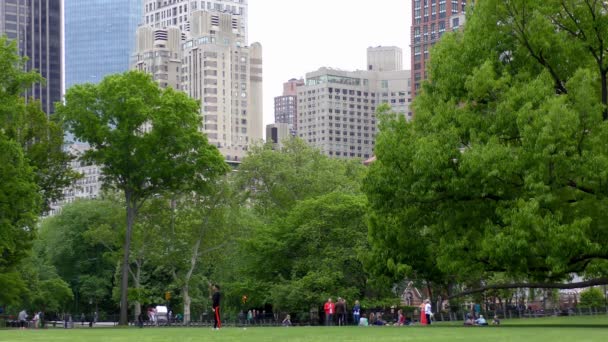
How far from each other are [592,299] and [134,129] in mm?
48301

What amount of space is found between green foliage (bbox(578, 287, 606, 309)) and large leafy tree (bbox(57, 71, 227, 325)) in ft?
122

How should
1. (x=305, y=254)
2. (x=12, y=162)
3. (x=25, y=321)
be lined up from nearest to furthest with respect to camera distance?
(x=12, y=162), (x=25, y=321), (x=305, y=254)

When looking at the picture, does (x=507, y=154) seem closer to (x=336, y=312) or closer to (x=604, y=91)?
(x=604, y=91)

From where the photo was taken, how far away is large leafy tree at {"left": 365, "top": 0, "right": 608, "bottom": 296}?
137 feet

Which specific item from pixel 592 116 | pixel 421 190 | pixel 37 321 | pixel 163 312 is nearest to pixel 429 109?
pixel 421 190

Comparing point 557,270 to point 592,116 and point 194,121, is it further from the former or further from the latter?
point 194,121

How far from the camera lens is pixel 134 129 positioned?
7938 cm

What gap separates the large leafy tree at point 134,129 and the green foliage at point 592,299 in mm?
37211

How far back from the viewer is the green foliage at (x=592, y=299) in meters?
100

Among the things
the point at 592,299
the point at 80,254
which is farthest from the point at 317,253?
the point at 80,254

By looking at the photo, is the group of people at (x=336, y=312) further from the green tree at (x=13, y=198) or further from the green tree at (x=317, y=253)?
the green tree at (x=13, y=198)

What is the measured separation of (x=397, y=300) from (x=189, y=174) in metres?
18.5

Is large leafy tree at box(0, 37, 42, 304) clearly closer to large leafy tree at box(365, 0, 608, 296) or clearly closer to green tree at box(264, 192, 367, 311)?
green tree at box(264, 192, 367, 311)

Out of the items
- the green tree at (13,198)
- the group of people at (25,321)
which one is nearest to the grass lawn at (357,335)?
the green tree at (13,198)
